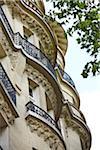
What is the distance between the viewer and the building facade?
1648 cm

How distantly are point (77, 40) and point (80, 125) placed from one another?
588 inches

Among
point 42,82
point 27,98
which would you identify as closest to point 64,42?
point 42,82

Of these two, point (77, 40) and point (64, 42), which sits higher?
point (64, 42)

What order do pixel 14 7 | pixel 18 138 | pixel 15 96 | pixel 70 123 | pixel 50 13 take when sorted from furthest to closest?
pixel 70 123, pixel 14 7, pixel 15 96, pixel 18 138, pixel 50 13

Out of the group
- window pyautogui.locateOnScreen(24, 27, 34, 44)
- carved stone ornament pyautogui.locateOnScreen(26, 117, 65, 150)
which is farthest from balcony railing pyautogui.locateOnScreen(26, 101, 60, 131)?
window pyautogui.locateOnScreen(24, 27, 34, 44)

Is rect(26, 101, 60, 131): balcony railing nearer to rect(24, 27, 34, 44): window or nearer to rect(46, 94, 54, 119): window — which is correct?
rect(46, 94, 54, 119): window

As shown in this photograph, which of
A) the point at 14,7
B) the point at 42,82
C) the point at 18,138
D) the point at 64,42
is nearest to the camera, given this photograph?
the point at 18,138

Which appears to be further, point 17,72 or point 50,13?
point 17,72

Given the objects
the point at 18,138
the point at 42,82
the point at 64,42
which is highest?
the point at 64,42

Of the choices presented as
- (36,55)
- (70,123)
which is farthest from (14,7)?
(70,123)

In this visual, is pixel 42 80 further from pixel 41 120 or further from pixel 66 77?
pixel 66 77

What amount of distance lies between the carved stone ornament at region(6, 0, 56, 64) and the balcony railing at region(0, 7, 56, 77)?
1.66 meters

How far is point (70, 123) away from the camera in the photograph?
27.0 metres

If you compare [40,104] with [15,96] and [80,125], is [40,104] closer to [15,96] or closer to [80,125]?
[15,96]
